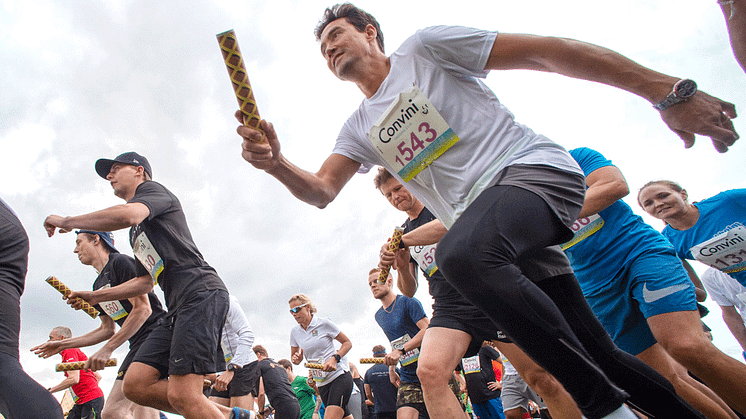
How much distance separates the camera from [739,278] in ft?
14.8

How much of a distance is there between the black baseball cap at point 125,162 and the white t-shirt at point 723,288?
6997mm

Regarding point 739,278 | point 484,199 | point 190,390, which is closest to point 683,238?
point 739,278

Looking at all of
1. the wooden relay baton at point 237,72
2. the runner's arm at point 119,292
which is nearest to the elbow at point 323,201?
the wooden relay baton at point 237,72

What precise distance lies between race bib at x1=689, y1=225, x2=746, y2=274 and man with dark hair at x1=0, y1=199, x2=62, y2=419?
532 centimetres

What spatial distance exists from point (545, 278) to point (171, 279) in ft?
10.3

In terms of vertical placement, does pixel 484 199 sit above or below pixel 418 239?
below

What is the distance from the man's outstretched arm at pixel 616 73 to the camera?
4.73 feet

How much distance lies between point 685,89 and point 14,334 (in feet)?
12.5

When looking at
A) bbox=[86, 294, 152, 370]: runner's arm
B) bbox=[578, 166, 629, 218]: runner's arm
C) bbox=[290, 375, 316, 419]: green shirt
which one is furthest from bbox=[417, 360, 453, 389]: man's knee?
bbox=[290, 375, 316, 419]: green shirt

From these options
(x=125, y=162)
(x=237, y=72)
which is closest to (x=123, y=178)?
(x=125, y=162)

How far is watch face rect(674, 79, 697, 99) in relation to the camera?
146 cm

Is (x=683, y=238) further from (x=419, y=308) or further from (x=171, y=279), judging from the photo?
(x=171, y=279)

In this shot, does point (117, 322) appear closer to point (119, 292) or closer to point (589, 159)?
point (119, 292)

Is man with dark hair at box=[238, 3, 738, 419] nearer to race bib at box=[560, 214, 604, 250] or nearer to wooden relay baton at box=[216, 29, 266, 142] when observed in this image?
wooden relay baton at box=[216, 29, 266, 142]
